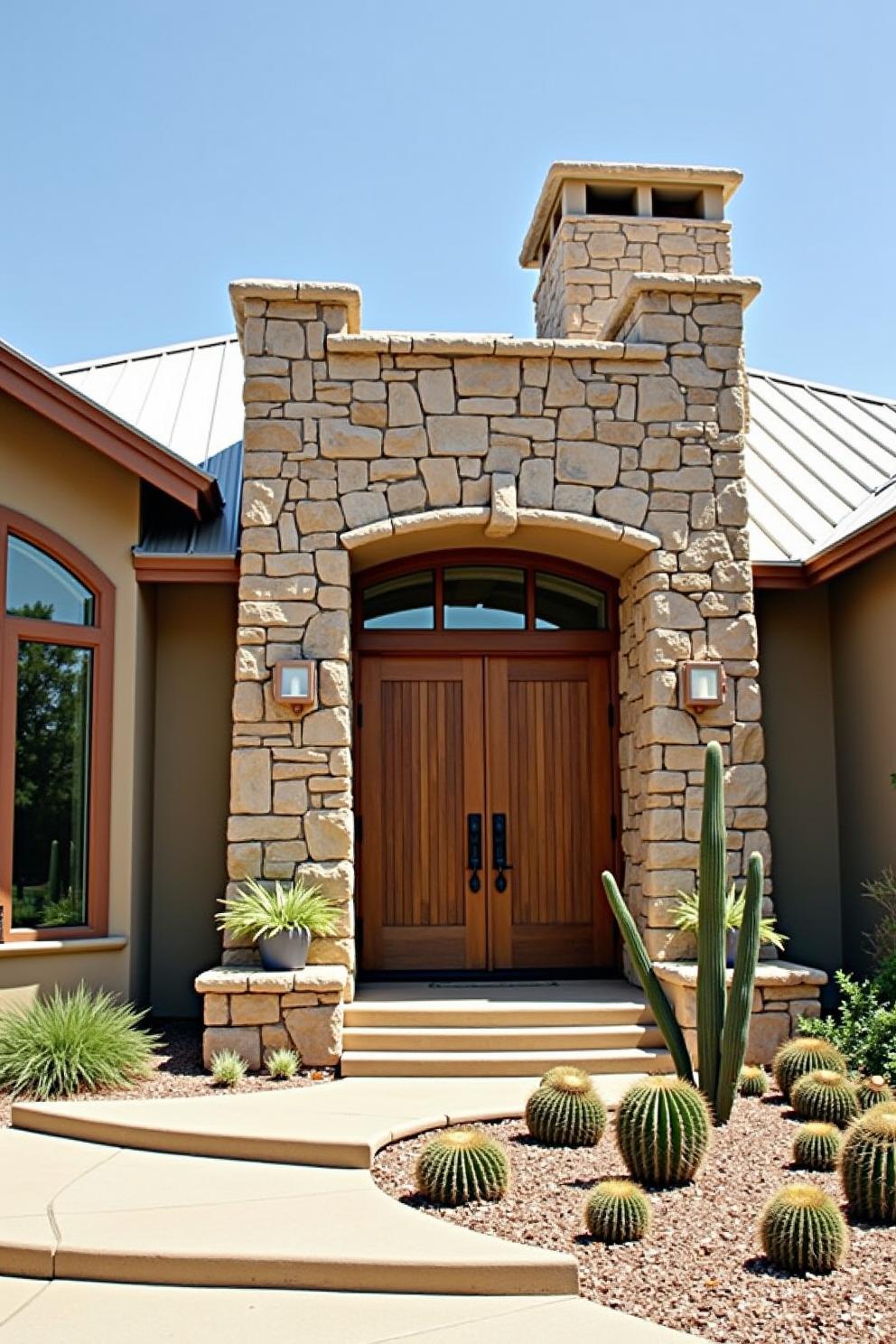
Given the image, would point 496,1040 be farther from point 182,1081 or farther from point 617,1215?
point 617,1215

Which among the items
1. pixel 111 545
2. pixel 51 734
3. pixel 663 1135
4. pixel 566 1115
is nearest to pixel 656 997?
pixel 566 1115

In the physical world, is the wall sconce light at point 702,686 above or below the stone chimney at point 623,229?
below

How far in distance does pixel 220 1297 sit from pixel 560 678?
6373 millimetres

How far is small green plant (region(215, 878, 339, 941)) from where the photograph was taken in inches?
342

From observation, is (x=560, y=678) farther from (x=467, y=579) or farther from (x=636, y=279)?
(x=636, y=279)

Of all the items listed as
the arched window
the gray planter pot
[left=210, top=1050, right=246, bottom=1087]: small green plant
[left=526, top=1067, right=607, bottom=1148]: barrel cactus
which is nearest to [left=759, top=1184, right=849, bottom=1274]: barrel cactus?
[left=526, top=1067, right=607, bottom=1148]: barrel cactus

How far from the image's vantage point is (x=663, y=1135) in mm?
5910

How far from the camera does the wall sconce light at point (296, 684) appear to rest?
9211mm

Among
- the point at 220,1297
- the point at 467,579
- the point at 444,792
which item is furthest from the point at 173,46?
the point at 220,1297

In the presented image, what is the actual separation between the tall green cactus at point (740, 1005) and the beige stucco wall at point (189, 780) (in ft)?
15.1

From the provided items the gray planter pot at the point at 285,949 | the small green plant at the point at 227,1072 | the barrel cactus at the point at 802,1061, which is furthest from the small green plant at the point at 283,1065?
the barrel cactus at the point at 802,1061

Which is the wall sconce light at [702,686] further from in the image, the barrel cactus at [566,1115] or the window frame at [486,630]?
the barrel cactus at [566,1115]

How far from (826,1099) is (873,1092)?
27 cm

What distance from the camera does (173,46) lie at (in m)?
9.46
